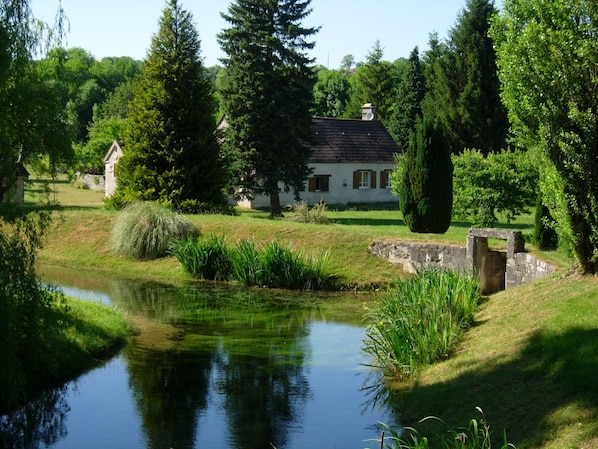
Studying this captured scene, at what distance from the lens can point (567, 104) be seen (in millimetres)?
13562

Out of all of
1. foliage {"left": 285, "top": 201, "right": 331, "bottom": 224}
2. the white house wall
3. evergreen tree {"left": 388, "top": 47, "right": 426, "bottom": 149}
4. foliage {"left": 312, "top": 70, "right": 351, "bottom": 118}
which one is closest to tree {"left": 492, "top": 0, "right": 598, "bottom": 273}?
foliage {"left": 285, "top": 201, "right": 331, "bottom": 224}

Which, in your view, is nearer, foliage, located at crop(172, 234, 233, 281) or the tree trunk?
foliage, located at crop(172, 234, 233, 281)

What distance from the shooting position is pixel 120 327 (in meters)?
15.6

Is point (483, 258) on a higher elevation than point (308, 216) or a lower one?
lower

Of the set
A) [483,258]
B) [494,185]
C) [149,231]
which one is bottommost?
[483,258]

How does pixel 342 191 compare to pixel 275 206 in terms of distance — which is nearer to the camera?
pixel 275 206

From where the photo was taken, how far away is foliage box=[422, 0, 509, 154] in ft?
135

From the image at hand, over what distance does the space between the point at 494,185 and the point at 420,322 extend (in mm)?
14283

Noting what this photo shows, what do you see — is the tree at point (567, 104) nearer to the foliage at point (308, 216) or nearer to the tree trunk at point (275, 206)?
the foliage at point (308, 216)

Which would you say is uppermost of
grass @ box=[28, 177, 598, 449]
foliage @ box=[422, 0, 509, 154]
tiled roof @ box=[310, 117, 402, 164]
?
foliage @ box=[422, 0, 509, 154]

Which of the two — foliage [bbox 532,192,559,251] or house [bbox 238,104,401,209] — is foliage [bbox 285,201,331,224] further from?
house [bbox 238,104,401,209]

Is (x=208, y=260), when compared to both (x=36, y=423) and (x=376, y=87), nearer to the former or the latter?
(x=36, y=423)

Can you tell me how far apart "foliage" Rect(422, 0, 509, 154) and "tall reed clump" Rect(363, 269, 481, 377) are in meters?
26.6

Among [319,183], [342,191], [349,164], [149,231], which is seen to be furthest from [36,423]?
[349,164]
